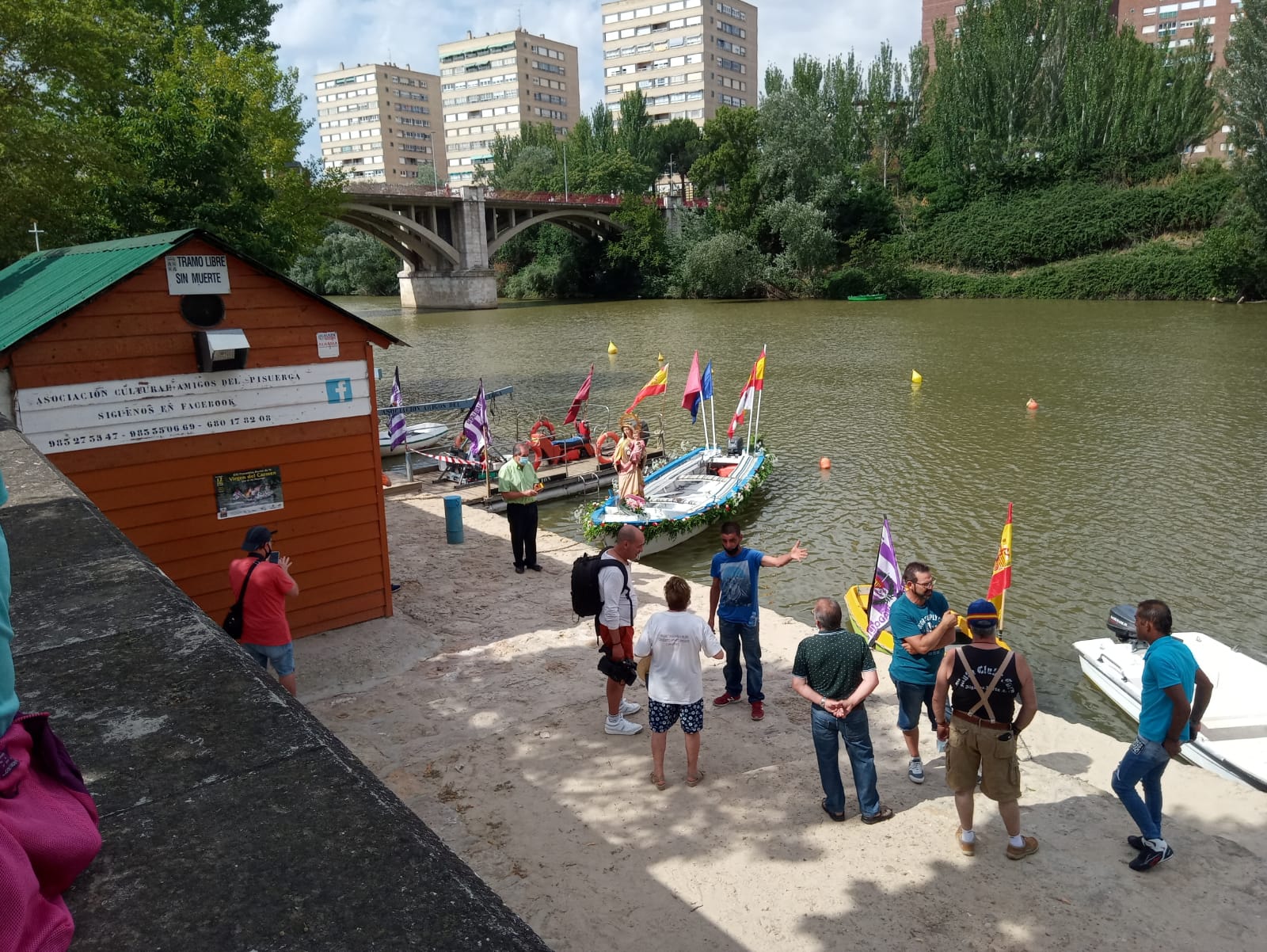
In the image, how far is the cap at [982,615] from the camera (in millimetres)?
5617

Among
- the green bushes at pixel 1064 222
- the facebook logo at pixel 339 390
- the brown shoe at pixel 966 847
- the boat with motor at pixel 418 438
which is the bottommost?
the brown shoe at pixel 966 847

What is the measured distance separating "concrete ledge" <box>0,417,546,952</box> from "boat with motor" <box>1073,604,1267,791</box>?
6652 mm

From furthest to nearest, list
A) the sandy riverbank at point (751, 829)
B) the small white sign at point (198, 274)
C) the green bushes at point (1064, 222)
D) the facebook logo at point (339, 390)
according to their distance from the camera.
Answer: the green bushes at point (1064, 222) < the facebook logo at point (339, 390) < the small white sign at point (198, 274) < the sandy riverbank at point (751, 829)

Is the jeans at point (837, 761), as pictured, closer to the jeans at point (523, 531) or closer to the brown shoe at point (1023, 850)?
the brown shoe at point (1023, 850)

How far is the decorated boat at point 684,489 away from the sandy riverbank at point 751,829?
6.21 m

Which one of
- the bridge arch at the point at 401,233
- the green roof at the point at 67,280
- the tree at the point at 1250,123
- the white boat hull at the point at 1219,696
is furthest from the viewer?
the bridge arch at the point at 401,233

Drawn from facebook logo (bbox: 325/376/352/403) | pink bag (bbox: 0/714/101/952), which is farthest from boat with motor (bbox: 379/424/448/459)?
pink bag (bbox: 0/714/101/952)

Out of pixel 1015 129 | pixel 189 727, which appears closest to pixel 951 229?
pixel 1015 129

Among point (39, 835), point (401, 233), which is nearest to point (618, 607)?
point (39, 835)

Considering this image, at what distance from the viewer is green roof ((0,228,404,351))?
8125 millimetres

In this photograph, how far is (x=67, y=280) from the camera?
9336 mm

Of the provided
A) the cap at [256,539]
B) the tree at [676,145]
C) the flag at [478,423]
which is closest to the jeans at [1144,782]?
the cap at [256,539]

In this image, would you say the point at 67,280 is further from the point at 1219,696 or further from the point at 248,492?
the point at 1219,696

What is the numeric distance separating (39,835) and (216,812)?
0.35m
